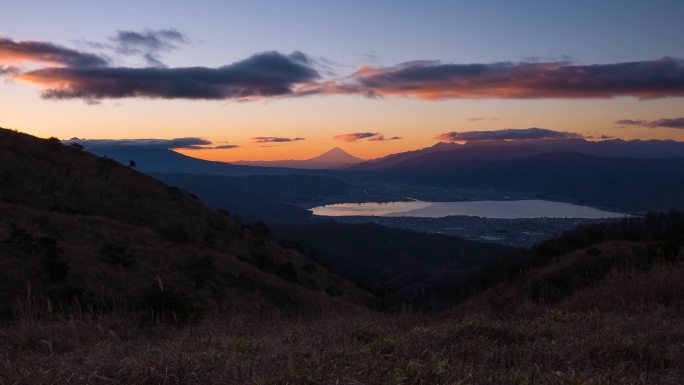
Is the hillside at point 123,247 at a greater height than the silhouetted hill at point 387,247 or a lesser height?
greater

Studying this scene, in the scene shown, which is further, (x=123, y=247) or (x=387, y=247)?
(x=387, y=247)

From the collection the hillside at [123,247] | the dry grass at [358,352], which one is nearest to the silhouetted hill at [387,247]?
the hillside at [123,247]

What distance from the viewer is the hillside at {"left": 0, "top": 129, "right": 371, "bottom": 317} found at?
14.6m

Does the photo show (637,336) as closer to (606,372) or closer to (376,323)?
(606,372)

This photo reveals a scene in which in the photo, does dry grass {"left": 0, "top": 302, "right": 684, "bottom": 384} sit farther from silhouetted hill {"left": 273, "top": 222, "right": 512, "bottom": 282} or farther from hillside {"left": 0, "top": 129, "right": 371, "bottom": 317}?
silhouetted hill {"left": 273, "top": 222, "right": 512, "bottom": 282}

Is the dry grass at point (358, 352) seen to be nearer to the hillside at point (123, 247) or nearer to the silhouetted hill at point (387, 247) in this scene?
the hillside at point (123, 247)

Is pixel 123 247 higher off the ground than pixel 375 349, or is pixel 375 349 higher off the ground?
pixel 375 349

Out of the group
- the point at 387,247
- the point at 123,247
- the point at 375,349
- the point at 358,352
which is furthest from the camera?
the point at 387,247

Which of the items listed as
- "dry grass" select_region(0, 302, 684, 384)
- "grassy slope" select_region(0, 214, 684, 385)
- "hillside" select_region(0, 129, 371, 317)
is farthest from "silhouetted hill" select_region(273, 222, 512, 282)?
"dry grass" select_region(0, 302, 684, 384)

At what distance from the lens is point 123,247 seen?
67.3ft

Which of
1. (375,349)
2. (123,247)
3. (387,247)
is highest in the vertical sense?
(375,349)

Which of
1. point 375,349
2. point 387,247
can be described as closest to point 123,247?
point 375,349

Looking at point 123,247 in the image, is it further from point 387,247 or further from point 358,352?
point 387,247

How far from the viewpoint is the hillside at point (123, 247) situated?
1455cm
